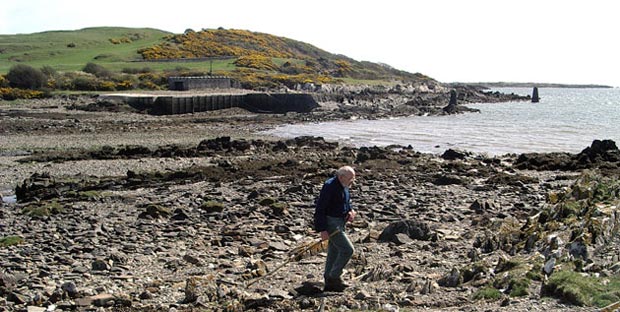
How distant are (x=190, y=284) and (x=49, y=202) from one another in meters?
9.36

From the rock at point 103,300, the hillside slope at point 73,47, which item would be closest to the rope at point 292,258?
the rock at point 103,300

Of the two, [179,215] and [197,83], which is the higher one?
[197,83]

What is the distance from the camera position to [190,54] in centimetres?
9725

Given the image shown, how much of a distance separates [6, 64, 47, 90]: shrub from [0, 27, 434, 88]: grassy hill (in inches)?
414

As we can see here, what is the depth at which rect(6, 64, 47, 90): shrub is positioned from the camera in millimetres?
58812

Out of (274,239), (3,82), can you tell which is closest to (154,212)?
(274,239)

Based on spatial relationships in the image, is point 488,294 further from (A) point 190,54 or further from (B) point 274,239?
(A) point 190,54

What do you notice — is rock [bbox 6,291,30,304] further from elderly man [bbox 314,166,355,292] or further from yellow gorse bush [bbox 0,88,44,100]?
yellow gorse bush [bbox 0,88,44,100]

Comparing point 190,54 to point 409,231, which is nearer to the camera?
point 409,231

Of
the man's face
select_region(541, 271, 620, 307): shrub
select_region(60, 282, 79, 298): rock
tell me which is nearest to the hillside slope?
select_region(60, 282, 79, 298): rock

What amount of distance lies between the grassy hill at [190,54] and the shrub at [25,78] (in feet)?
34.5

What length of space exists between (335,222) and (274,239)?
417cm

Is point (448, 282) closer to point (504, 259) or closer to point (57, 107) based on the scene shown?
point (504, 259)

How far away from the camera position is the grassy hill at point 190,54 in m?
83.7
